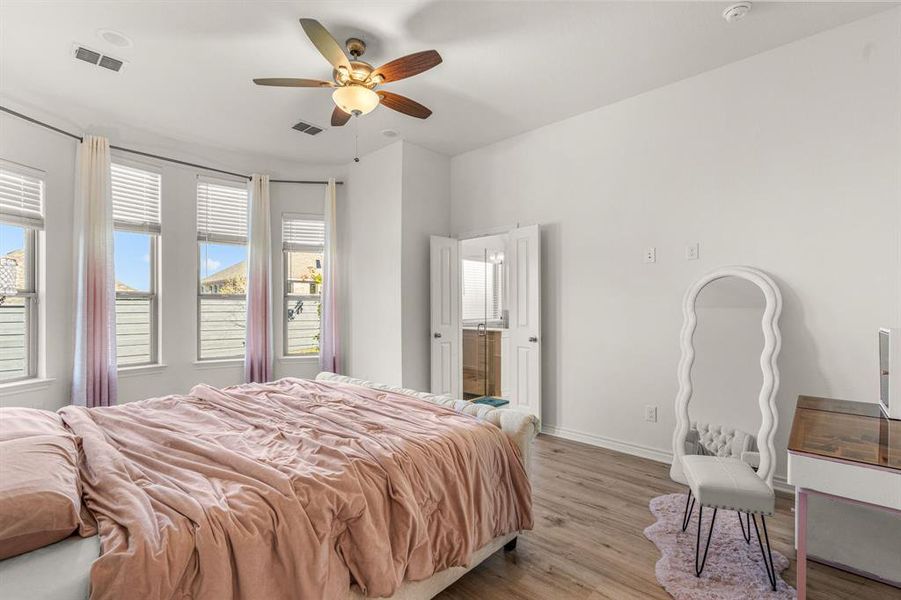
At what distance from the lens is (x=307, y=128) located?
4301 millimetres

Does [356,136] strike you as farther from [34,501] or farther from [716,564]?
[716,564]

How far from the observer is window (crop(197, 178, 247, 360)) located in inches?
188

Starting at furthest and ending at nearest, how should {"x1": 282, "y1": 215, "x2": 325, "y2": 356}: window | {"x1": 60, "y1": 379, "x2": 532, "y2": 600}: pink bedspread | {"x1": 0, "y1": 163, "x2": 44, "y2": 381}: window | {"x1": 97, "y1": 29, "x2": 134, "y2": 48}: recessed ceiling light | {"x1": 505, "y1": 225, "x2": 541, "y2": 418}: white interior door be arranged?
{"x1": 282, "y1": 215, "x2": 325, "y2": 356}: window
{"x1": 505, "y1": 225, "x2": 541, "y2": 418}: white interior door
{"x1": 0, "y1": 163, "x2": 44, "y2": 381}: window
{"x1": 97, "y1": 29, "x2": 134, "y2": 48}: recessed ceiling light
{"x1": 60, "y1": 379, "x2": 532, "y2": 600}: pink bedspread

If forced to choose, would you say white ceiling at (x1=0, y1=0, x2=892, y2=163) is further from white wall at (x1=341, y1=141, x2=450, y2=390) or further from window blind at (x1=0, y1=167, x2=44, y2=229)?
white wall at (x1=341, y1=141, x2=450, y2=390)

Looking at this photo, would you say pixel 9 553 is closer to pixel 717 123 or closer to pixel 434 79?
pixel 434 79

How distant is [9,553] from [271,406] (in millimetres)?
1446

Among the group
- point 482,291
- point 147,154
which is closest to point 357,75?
point 147,154

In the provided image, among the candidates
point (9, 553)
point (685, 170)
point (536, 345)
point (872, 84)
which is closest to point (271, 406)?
point (9, 553)

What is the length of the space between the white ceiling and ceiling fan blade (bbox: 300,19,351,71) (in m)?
0.32

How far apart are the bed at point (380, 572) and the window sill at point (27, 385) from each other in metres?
1.91

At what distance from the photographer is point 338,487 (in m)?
1.54

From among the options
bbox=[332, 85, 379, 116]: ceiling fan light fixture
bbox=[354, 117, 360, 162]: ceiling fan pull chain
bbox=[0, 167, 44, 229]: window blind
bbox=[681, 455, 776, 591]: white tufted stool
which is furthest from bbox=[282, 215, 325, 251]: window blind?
bbox=[681, 455, 776, 591]: white tufted stool

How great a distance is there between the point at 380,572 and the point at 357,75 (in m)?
2.62

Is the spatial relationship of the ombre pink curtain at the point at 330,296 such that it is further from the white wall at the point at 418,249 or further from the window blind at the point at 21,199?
the window blind at the point at 21,199
